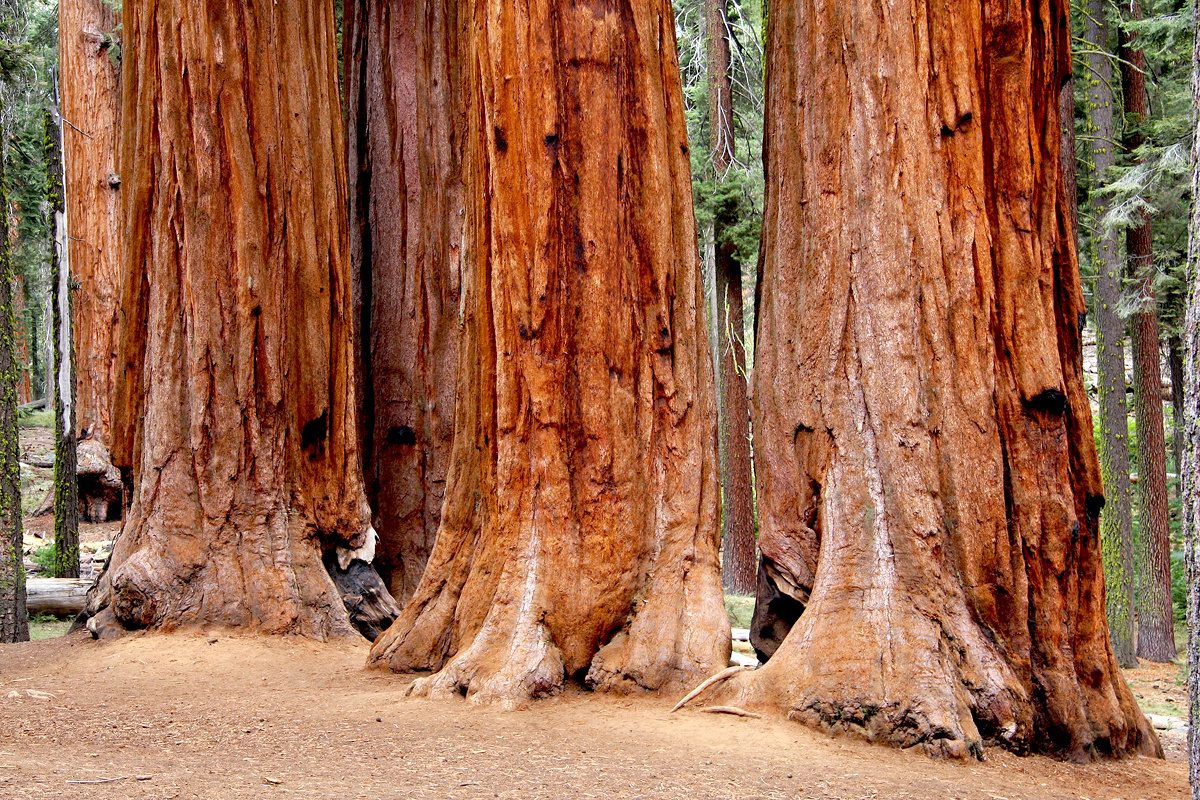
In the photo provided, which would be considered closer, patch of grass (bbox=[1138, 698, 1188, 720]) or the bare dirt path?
the bare dirt path

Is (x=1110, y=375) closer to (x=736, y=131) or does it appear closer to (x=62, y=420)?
(x=736, y=131)

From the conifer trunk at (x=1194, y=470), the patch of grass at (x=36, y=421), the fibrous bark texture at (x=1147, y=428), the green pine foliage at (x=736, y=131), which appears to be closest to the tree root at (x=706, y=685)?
the conifer trunk at (x=1194, y=470)

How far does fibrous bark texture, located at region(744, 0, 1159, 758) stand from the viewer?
15.9 ft

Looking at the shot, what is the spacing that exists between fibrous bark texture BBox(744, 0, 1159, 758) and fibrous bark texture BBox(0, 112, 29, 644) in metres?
6.26

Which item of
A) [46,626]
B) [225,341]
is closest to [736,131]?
[225,341]

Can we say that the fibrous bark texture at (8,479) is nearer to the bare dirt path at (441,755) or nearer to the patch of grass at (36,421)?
the bare dirt path at (441,755)

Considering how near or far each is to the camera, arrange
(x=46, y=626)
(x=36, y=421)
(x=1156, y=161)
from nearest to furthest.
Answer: (x=46, y=626)
(x=1156, y=161)
(x=36, y=421)

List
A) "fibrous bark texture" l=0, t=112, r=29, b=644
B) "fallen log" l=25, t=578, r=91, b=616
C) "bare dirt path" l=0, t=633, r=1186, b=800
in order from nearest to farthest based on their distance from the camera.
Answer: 1. "bare dirt path" l=0, t=633, r=1186, b=800
2. "fibrous bark texture" l=0, t=112, r=29, b=644
3. "fallen log" l=25, t=578, r=91, b=616

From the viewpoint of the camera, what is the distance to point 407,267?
9.19m

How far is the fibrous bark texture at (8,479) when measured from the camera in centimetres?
848

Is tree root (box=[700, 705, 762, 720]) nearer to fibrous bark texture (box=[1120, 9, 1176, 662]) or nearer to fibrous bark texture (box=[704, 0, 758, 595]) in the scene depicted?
fibrous bark texture (box=[704, 0, 758, 595])

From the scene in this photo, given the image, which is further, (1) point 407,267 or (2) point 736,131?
(2) point 736,131

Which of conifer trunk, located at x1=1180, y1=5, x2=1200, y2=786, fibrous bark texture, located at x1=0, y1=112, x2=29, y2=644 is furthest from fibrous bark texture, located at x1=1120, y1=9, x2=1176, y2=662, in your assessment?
fibrous bark texture, located at x1=0, y1=112, x2=29, y2=644

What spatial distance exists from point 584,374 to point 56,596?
28.0ft
